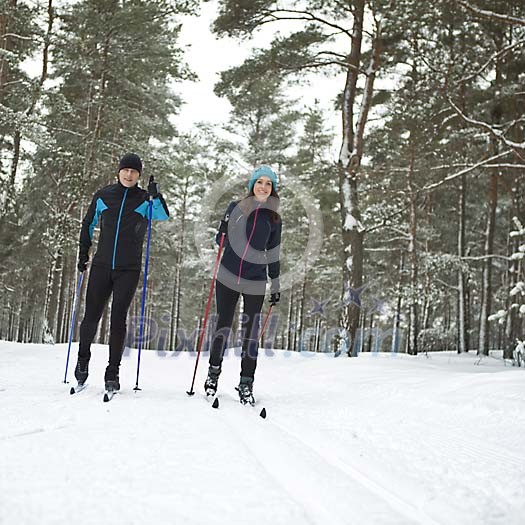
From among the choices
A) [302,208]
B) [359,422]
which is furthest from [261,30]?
[302,208]

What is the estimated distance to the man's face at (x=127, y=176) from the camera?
456 centimetres

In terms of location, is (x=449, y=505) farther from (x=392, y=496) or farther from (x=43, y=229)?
(x=43, y=229)

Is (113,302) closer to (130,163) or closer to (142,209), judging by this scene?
(142,209)

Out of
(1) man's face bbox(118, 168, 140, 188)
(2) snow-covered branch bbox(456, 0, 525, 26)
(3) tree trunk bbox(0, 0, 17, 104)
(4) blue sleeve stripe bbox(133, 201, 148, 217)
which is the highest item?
(3) tree trunk bbox(0, 0, 17, 104)

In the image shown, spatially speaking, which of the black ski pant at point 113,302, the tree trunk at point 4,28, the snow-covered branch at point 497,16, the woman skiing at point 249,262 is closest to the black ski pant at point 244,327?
the woman skiing at point 249,262

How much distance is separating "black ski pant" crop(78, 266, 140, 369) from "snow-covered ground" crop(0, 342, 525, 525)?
1.39 ft

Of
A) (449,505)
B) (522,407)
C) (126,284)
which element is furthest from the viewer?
(126,284)

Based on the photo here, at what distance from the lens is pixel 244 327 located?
15.2ft

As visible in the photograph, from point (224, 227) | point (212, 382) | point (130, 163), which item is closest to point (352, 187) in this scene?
point (224, 227)

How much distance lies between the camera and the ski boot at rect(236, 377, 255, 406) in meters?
4.21

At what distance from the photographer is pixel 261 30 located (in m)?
10.4

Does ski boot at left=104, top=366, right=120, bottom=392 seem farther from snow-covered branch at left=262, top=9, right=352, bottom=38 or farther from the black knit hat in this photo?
snow-covered branch at left=262, top=9, right=352, bottom=38

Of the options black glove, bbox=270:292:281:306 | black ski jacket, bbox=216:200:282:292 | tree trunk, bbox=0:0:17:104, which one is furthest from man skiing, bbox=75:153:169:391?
tree trunk, bbox=0:0:17:104

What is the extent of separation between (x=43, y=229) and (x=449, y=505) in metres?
17.7
